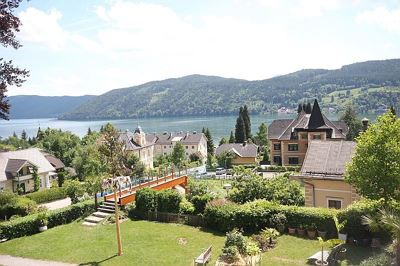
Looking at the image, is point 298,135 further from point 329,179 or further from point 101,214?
point 101,214

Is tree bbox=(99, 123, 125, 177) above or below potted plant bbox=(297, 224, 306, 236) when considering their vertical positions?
above

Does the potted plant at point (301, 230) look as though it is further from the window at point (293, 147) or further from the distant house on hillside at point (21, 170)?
the window at point (293, 147)

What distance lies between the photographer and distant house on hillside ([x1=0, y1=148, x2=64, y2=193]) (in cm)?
4700

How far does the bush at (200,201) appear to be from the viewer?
2522 cm

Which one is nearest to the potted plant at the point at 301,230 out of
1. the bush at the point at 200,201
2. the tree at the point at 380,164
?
the tree at the point at 380,164

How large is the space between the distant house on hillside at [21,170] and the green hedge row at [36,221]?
73.8 feet

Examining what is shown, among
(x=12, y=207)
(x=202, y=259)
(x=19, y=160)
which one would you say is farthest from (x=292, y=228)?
(x=19, y=160)

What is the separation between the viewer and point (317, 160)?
1001 inches

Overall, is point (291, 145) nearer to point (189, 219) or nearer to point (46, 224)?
point (189, 219)

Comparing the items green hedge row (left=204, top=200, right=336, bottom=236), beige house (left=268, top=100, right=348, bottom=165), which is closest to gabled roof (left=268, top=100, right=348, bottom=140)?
beige house (left=268, top=100, right=348, bottom=165)

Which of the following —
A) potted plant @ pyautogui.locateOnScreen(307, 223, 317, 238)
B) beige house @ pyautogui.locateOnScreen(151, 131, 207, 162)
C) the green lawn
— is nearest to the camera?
the green lawn

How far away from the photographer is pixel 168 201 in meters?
26.5

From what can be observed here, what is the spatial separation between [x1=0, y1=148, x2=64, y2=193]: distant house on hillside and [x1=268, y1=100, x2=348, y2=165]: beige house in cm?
3889

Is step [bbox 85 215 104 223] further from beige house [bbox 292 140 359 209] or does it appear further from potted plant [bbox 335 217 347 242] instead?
potted plant [bbox 335 217 347 242]
